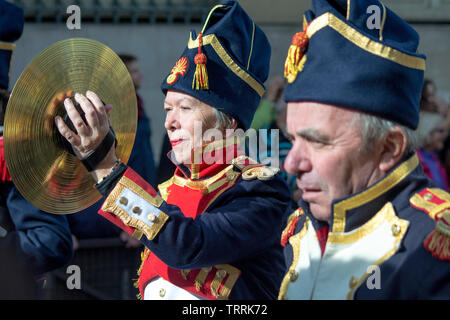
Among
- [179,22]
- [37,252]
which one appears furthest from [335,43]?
[179,22]

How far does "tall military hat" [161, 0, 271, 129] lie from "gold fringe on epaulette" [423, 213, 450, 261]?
1358 millimetres

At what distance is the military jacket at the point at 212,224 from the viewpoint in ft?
8.84

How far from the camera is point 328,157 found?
7.59 feet

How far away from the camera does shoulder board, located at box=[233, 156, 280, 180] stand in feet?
10.2

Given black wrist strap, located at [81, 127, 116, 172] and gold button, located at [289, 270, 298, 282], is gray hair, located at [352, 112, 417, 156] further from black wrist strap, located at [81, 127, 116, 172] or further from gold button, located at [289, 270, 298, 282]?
black wrist strap, located at [81, 127, 116, 172]

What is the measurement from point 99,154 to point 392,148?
1.04 meters

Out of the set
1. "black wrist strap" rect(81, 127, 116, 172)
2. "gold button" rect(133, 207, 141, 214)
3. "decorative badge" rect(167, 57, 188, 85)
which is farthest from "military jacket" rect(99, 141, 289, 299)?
"decorative badge" rect(167, 57, 188, 85)

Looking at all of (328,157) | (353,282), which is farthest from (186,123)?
(353,282)

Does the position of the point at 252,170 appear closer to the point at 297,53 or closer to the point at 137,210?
the point at 137,210

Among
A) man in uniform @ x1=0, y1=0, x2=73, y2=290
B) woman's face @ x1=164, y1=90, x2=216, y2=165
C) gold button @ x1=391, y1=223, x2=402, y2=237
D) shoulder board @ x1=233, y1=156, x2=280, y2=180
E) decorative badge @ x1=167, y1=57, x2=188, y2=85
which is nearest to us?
gold button @ x1=391, y1=223, x2=402, y2=237

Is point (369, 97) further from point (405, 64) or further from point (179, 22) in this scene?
point (179, 22)

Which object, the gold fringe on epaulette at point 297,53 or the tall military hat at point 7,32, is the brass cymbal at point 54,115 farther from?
the tall military hat at point 7,32

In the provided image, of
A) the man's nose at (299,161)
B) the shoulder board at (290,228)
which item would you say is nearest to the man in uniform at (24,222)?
the shoulder board at (290,228)
